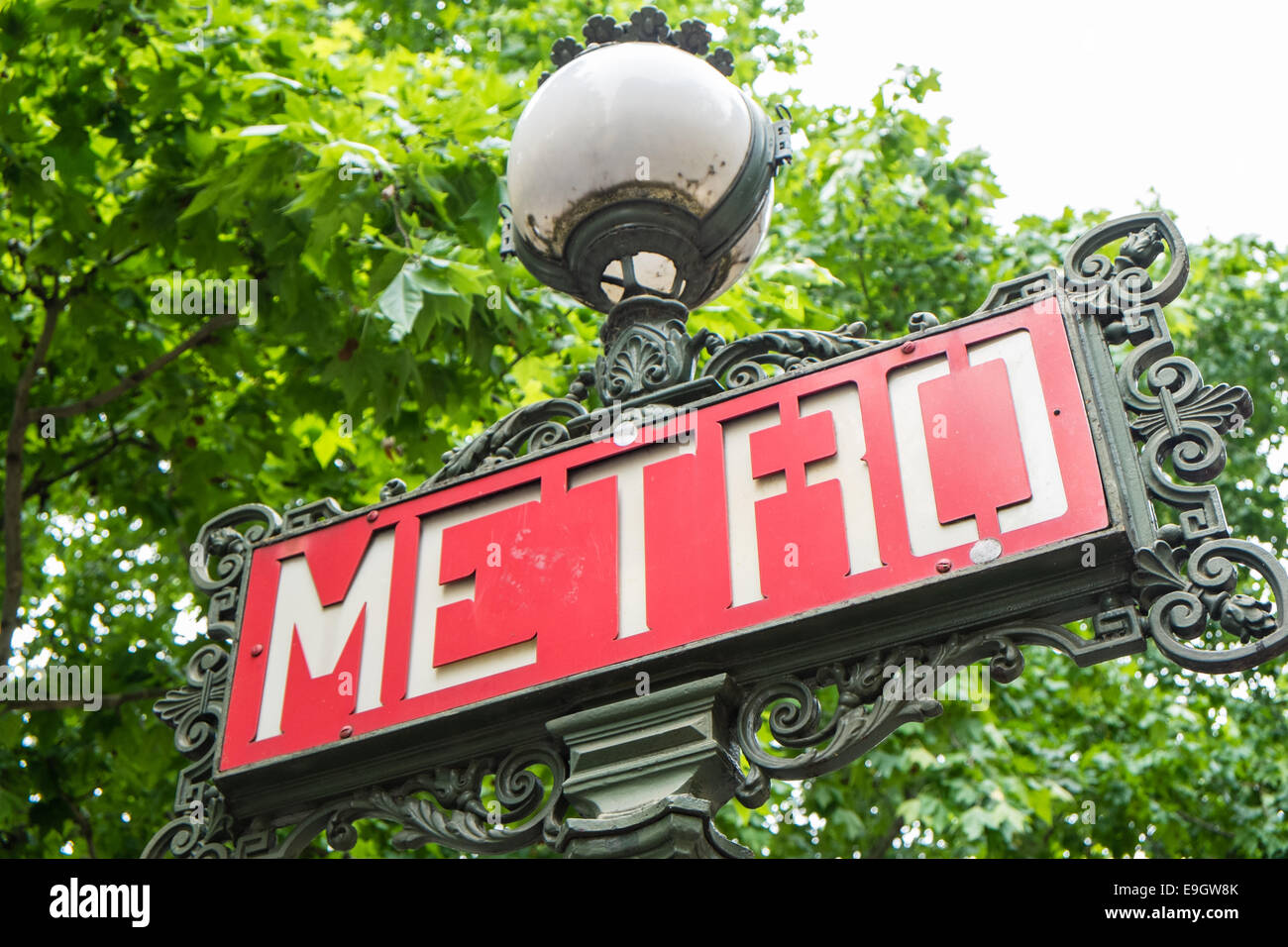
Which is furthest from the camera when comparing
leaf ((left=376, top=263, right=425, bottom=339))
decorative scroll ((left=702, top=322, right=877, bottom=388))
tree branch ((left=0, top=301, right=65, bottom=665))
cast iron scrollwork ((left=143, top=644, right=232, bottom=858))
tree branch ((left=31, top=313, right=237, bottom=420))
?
tree branch ((left=31, top=313, right=237, bottom=420))

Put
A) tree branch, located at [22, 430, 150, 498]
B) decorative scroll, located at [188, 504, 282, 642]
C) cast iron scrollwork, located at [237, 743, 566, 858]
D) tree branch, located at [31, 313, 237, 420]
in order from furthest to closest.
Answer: tree branch, located at [22, 430, 150, 498] → tree branch, located at [31, 313, 237, 420] → decorative scroll, located at [188, 504, 282, 642] → cast iron scrollwork, located at [237, 743, 566, 858]

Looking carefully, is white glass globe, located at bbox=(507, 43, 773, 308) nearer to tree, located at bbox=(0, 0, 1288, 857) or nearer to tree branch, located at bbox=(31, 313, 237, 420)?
tree, located at bbox=(0, 0, 1288, 857)

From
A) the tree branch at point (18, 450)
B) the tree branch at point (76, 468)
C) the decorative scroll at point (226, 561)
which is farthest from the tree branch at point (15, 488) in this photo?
the decorative scroll at point (226, 561)

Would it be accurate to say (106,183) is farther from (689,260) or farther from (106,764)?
(689,260)

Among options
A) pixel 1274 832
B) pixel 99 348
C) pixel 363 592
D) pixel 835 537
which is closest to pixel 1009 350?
pixel 835 537

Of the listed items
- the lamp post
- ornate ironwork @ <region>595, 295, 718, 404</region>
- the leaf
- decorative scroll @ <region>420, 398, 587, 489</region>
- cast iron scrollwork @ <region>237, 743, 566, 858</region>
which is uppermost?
the leaf

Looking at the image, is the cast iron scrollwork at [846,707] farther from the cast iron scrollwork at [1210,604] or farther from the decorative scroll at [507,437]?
the decorative scroll at [507,437]

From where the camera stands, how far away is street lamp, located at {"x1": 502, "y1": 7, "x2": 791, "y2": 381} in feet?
8.84

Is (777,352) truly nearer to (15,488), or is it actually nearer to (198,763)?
(198,763)

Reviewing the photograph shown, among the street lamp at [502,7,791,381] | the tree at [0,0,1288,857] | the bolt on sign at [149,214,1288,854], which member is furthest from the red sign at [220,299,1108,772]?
the tree at [0,0,1288,857]

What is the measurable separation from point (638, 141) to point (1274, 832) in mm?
8468

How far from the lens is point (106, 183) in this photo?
609 centimetres

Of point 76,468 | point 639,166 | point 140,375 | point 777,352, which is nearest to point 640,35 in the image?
point 639,166
